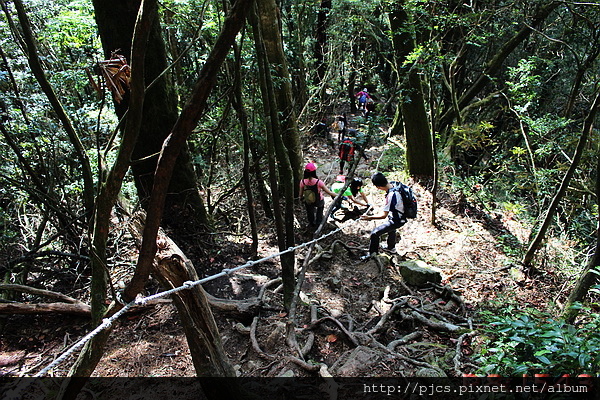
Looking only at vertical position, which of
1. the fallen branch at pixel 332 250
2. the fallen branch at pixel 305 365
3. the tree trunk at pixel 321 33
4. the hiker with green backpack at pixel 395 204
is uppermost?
the tree trunk at pixel 321 33

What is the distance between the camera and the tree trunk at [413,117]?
8508 mm

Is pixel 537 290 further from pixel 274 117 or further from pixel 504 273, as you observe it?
pixel 274 117

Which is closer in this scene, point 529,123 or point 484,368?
point 484,368

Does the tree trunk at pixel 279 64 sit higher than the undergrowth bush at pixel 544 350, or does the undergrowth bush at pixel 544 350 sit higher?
the tree trunk at pixel 279 64

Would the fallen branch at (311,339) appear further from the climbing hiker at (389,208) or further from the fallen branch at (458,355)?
the climbing hiker at (389,208)

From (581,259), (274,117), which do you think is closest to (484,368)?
(274,117)

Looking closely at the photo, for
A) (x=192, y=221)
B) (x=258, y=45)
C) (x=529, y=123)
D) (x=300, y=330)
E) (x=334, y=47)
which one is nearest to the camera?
(x=258, y=45)

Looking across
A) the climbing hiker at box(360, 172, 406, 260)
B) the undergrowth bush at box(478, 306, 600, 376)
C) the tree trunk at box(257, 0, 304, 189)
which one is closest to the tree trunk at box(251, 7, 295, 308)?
the undergrowth bush at box(478, 306, 600, 376)

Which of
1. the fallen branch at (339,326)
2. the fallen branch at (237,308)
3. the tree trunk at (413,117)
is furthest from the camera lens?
the tree trunk at (413,117)

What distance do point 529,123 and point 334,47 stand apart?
883cm

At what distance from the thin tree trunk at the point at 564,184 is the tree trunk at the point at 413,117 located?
3720mm

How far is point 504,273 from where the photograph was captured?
252 inches

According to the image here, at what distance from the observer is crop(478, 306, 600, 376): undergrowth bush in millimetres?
2143

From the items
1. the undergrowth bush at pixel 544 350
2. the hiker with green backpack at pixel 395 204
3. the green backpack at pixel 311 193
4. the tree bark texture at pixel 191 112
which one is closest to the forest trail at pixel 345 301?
the hiker with green backpack at pixel 395 204
